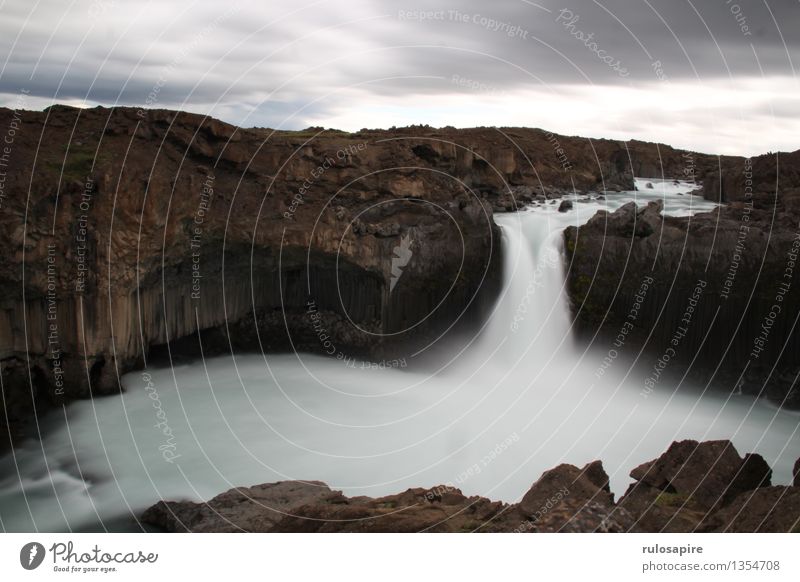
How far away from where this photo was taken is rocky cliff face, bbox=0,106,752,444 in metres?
21.9

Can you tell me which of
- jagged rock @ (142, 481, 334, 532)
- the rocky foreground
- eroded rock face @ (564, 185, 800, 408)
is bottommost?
jagged rock @ (142, 481, 334, 532)

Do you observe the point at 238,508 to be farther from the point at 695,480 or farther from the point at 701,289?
the point at 701,289

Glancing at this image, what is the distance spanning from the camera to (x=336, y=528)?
37.6 ft

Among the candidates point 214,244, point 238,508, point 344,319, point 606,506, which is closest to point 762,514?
point 606,506

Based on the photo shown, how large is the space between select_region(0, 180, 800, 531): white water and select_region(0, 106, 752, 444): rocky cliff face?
128 cm

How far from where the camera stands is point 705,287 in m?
24.5

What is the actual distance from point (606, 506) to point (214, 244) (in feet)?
57.8

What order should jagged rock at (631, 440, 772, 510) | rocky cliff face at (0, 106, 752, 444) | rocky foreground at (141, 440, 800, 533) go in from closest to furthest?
1. rocky foreground at (141, 440, 800, 533)
2. jagged rock at (631, 440, 772, 510)
3. rocky cliff face at (0, 106, 752, 444)

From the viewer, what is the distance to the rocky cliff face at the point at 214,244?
863 inches

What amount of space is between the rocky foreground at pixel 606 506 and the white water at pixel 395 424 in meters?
4.64

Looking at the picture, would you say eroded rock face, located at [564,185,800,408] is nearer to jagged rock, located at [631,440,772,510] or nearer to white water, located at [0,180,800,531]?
white water, located at [0,180,800,531]

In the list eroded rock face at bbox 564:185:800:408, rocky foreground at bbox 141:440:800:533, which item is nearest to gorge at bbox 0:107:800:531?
eroded rock face at bbox 564:185:800:408

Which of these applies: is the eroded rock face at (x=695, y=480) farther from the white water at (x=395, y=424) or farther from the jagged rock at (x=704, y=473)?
the white water at (x=395, y=424)

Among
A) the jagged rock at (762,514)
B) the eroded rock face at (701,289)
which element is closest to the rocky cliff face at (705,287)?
the eroded rock face at (701,289)
